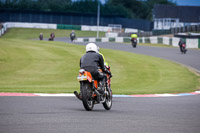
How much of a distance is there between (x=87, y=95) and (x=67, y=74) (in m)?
12.3

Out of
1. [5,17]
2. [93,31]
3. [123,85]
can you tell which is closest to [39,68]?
[123,85]

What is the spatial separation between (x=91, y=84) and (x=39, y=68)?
1353 cm

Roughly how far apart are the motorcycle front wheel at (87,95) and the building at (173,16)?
96.3m

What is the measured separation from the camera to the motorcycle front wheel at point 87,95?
9.47 m

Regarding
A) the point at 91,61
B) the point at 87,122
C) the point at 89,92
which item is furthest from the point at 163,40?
the point at 87,122

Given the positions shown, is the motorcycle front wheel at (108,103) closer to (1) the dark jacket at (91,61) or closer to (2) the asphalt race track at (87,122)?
(1) the dark jacket at (91,61)

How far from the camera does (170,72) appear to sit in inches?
963

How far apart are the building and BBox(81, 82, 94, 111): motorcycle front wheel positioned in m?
96.3

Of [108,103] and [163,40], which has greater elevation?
[163,40]

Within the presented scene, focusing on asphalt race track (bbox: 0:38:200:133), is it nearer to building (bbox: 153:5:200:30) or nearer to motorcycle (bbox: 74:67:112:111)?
motorcycle (bbox: 74:67:112:111)

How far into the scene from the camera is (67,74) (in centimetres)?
2183

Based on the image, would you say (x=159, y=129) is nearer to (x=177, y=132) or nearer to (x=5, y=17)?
(x=177, y=132)

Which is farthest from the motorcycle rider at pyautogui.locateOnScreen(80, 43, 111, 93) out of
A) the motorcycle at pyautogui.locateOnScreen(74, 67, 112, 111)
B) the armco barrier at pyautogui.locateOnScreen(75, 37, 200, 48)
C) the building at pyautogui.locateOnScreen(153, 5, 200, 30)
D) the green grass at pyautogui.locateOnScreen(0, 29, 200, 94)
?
the building at pyautogui.locateOnScreen(153, 5, 200, 30)

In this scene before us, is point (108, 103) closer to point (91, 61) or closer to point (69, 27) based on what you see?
point (91, 61)
